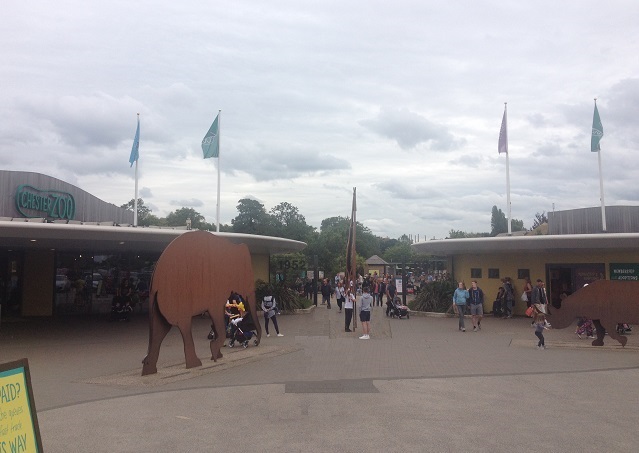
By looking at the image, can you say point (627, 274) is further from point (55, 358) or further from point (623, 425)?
point (55, 358)

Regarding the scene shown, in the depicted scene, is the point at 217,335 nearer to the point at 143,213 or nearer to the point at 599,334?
the point at 599,334

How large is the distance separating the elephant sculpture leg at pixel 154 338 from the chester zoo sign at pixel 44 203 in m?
15.1

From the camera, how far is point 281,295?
24.7 m

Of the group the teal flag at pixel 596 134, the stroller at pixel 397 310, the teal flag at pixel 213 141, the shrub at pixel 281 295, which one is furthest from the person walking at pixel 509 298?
the teal flag at pixel 213 141

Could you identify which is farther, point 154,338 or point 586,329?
point 586,329

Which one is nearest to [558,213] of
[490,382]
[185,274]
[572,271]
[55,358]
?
[572,271]

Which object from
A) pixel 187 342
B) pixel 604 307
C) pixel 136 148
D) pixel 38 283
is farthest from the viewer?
pixel 136 148

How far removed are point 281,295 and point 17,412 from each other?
1983 cm

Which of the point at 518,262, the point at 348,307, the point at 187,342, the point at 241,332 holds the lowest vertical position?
the point at 241,332

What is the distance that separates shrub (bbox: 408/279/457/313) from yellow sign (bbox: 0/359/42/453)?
1989cm

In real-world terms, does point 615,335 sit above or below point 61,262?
below

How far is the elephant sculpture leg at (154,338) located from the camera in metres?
10.8

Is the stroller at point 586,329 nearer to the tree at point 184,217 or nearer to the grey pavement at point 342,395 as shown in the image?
the grey pavement at point 342,395

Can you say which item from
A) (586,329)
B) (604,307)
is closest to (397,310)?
(586,329)
